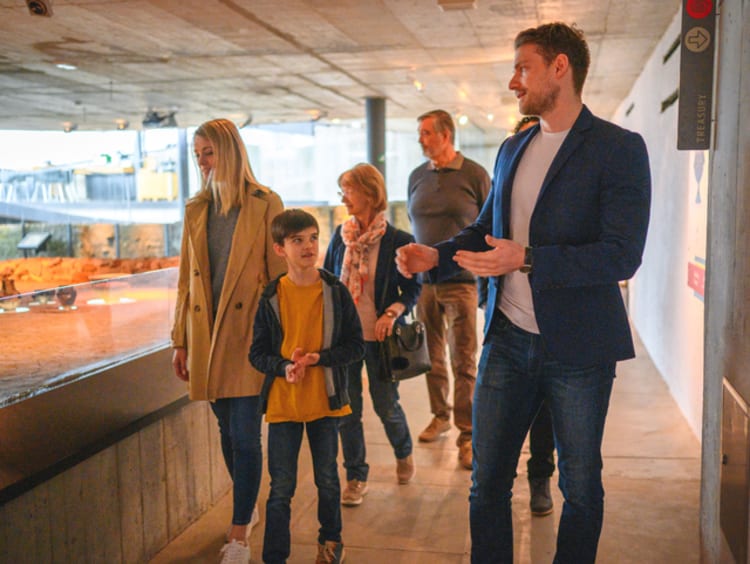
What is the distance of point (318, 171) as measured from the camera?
1753 cm

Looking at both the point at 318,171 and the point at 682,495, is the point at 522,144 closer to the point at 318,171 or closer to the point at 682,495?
the point at 682,495

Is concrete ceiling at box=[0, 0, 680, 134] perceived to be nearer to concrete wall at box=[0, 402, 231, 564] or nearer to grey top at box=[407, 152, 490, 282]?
grey top at box=[407, 152, 490, 282]

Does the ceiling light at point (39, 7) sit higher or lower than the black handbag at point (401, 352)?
higher

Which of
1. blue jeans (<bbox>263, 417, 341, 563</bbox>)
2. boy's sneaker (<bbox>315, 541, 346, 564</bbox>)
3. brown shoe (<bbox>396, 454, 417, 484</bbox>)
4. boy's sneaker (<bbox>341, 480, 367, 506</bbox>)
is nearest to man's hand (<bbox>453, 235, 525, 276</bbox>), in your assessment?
blue jeans (<bbox>263, 417, 341, 563</bbox>)

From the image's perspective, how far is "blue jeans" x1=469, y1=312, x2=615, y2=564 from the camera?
232 centimetres

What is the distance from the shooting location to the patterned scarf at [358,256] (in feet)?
12.4

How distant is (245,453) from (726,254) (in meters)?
1.86

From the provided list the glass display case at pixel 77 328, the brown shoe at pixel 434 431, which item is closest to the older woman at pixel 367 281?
the glass display case at pixel 77 328

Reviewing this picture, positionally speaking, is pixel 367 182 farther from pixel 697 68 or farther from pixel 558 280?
pixel 558 280

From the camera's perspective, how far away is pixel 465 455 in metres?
4.36

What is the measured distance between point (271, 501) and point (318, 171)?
1492 cm

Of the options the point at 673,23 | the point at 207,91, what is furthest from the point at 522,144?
the point at 207,91

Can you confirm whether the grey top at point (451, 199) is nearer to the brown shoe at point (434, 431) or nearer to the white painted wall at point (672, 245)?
the brown shoe at point (434, 431)

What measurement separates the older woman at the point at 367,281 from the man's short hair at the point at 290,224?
77 cm
